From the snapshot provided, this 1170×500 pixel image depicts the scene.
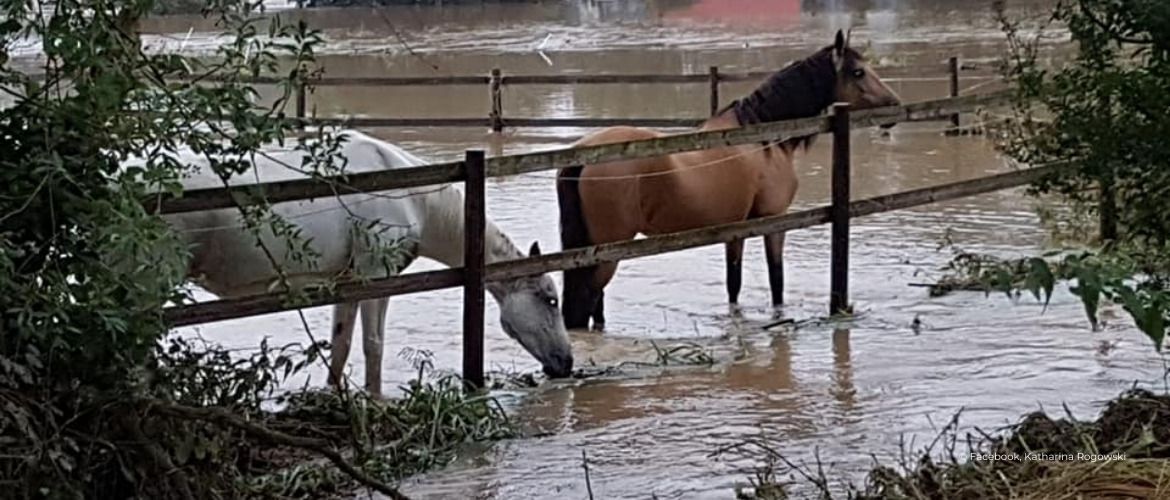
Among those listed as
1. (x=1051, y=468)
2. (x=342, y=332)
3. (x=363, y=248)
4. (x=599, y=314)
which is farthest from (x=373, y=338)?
(x=1051, y=468)

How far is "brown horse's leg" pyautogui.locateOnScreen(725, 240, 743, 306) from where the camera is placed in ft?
28.2

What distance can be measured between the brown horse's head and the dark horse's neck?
7.3 inches

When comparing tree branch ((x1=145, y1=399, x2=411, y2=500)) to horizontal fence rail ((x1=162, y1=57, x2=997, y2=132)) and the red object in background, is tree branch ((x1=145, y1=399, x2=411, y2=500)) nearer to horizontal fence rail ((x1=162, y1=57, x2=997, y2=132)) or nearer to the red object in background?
horizontal fence rail ((x1=162, y1=57, x2=997, y2=132))

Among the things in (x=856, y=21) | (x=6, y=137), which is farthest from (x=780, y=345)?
(x=856, y=21)

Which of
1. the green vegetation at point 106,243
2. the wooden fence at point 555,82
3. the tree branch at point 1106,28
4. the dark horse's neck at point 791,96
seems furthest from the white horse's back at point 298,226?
the wooden fence at point 555,82

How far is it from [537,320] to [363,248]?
0.96 meters

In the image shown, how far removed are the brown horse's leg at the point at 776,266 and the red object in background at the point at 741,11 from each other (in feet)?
101

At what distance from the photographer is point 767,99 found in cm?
895

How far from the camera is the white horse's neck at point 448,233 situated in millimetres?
6988

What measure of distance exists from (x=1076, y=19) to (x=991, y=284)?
1.50 meters

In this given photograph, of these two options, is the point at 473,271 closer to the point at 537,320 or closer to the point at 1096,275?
the point at 537,320

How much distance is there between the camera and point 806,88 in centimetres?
905

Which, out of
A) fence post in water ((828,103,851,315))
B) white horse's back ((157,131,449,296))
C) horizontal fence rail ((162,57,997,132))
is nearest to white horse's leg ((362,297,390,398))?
white horse's back ((157,131,449,296))

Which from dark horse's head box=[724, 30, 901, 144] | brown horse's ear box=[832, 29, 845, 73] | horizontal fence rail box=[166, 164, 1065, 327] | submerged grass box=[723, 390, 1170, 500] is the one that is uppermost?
brown horse's ear box=[832, 29, 845, 73]
